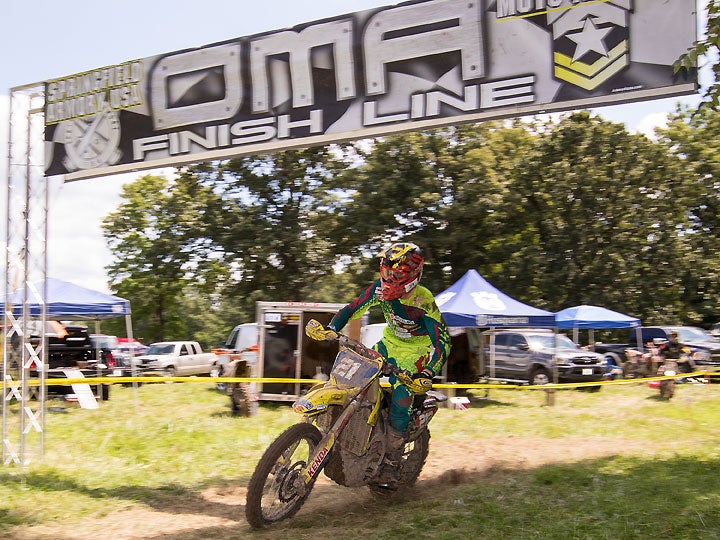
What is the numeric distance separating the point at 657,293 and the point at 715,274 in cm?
398

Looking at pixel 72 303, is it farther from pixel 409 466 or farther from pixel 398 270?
pixel 398 270

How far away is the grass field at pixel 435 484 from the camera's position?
597cm

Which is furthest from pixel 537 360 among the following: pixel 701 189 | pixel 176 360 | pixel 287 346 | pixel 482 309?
pixel 701 189

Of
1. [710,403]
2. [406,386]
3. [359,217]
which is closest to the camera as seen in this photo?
[406,386]

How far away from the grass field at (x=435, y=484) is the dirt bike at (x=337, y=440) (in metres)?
0.28

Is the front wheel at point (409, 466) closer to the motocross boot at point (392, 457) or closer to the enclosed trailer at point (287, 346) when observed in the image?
the motocross boot at point (392, 457)

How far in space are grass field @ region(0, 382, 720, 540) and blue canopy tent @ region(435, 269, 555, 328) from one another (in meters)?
3.16

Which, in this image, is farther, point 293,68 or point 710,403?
point 710,403

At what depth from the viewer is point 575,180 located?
34.2 metres

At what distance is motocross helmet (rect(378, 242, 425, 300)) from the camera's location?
21.2 feet

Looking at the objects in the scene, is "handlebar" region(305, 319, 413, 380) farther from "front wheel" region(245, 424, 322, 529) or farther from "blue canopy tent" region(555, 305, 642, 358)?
"blue canopy tent" region(555, 305, 642, 358)

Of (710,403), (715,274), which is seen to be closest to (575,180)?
(715,274)

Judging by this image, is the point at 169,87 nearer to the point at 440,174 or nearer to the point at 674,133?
the point at 440,174

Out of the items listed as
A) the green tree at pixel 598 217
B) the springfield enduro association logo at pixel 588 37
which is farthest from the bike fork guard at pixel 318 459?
the green tree at pixel 598 217
